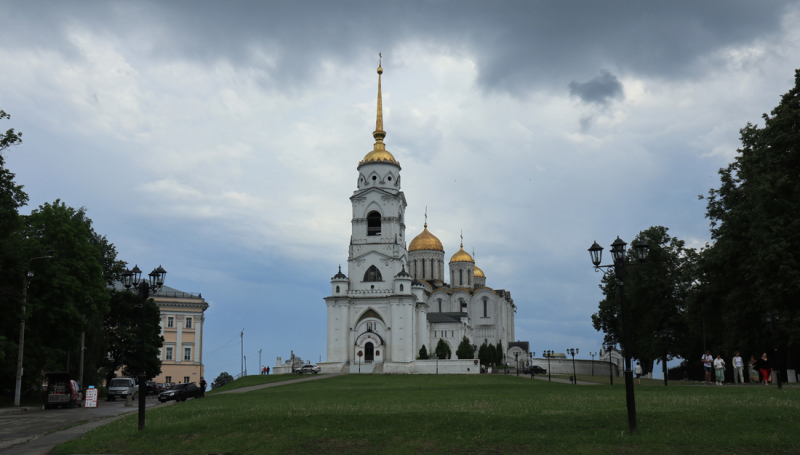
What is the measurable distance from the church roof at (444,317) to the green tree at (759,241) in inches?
1987

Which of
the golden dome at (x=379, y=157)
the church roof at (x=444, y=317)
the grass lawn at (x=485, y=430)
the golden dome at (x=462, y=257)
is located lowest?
the grass lawn at (x=485, y=430)

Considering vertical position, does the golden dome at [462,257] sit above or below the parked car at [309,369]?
above

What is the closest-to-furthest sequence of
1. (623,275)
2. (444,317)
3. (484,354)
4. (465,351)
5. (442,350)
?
1. (623,275)
2. (465,351)
3. (442,350)
4. (484,354)
5. (444,317)

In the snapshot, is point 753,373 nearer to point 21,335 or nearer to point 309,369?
point 21,335

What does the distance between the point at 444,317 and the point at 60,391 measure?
2412 inches

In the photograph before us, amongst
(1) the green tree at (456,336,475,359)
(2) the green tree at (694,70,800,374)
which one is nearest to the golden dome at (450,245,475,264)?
(1) the green tree at (456,336,475,359)

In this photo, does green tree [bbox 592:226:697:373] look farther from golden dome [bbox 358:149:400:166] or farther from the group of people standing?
golden dome [bbox 358:149:400:166]

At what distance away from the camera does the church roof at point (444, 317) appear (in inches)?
3526

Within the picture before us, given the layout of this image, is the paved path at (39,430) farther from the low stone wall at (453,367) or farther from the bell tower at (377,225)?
the bell tower at (377,225)

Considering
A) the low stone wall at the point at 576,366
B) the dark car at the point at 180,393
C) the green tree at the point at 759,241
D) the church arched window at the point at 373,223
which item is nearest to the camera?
the green tree at the point at 759,241

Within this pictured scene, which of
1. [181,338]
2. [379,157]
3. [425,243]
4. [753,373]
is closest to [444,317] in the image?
[425,243]

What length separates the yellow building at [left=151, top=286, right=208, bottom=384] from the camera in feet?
269

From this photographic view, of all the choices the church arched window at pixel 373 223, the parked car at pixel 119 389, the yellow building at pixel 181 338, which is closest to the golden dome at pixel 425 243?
the church arched window at pixel 373 223

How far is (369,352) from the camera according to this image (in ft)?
252
